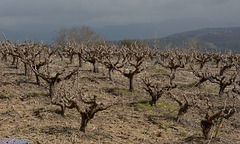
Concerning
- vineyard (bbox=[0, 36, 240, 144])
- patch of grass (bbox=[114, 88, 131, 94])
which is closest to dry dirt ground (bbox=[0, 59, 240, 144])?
vineyard (bbox=[0, 36, 240, 144])

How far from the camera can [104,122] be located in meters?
9.77

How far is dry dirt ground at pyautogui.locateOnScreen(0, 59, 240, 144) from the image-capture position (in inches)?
297

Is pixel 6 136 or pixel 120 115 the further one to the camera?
pixel 120 115

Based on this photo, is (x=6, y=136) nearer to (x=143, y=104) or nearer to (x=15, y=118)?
(x=15, y=118)

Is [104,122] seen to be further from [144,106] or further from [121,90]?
[121,90]

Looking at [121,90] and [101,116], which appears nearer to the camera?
[101,116]

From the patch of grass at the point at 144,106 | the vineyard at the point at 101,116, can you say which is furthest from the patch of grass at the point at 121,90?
the patch of grass at the point at 144,106

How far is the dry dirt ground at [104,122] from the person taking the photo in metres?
7.55

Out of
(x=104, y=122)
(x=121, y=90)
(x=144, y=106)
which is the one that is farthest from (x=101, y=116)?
(x=121, y=90)

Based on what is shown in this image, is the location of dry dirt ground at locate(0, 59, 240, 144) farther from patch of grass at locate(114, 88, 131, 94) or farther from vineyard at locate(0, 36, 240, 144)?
patch of grass at locate(114, 88, 131, 94)

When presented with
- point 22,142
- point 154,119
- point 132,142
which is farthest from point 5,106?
point 154,119

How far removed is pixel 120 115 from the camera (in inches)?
435

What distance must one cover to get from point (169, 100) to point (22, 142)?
1122 centimetres

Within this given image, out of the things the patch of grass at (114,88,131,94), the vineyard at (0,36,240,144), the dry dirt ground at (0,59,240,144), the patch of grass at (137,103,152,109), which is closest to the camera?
the vineyard at (0,36,240,144)
